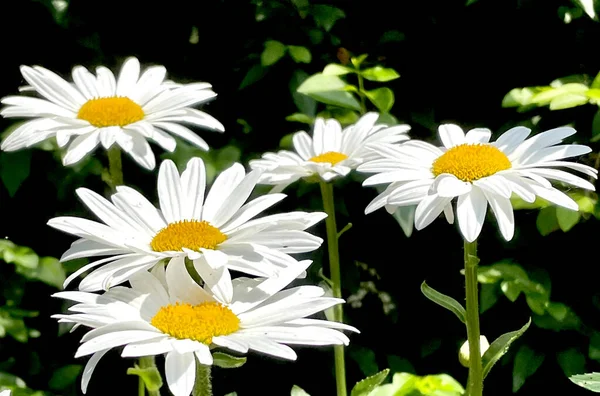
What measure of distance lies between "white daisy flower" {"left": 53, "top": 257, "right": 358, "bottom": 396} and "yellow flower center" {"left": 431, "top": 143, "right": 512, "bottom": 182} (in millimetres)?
182

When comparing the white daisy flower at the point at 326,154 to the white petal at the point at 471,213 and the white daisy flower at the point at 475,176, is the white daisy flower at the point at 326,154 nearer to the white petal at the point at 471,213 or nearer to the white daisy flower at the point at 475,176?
the white daisy flower at the point at 475,176

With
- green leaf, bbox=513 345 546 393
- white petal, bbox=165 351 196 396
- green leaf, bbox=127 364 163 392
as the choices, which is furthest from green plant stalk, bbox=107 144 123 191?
green leaf, bbox=513 345 546 393

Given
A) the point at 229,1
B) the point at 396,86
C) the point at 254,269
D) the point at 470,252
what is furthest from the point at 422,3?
the point at 254,269

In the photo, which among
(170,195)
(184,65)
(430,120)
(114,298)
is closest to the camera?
(114,298)

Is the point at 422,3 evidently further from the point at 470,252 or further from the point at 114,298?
the point at 114,298

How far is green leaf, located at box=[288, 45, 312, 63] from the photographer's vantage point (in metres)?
1.22

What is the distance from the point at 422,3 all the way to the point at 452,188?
28.7 inches

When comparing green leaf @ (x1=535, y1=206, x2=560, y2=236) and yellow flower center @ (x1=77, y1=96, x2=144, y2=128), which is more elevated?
yellow flower center @ (x1=77, y1=96, x2=144, y2=128)

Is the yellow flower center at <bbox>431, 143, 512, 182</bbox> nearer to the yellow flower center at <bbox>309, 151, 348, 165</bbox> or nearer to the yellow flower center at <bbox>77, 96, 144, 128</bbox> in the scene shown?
the yellow flower center at <bbox>309, 151, 348, 165</bbox>

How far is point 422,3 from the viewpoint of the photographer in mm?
1326

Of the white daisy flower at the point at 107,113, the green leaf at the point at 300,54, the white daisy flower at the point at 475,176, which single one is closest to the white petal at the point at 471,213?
the white daisy flower at the point at 475,176

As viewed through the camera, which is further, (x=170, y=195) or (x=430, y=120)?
(x=430, y=120)

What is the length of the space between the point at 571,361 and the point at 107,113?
77cm

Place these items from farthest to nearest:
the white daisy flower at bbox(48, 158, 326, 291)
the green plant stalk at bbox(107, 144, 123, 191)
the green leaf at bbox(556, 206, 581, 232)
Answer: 1. the green leaf at bbox(556, 206, 581, 232)
2. the green plant stalk at bbox(107, 144, 123, 191)
3. the white daisy flower at bbox(48, 158, 326, 291)
